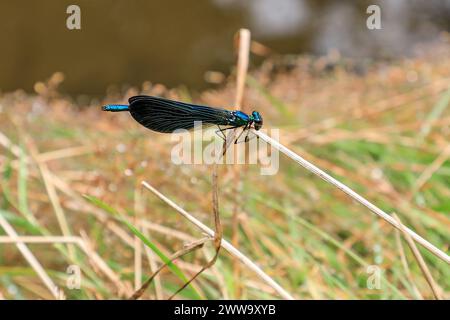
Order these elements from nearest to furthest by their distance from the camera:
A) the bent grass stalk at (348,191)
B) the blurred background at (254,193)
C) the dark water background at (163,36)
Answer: the bent grass stalk at (348,191) → the blurred background at (254,193) → the dark water background at (163,36)

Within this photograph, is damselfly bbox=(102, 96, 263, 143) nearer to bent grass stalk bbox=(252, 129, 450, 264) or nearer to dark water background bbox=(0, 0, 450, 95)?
bent grass stalk bbox=(252, 129, 450, 264)

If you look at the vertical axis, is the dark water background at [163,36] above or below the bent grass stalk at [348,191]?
above

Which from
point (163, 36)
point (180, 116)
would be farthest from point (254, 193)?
point (163, 36)

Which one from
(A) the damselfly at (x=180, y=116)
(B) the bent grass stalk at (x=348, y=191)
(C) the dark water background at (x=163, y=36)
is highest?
(C) the dark water background at (x=163, y=36)

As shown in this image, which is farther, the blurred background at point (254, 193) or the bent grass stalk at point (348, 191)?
the blurred background at point (254, 193)

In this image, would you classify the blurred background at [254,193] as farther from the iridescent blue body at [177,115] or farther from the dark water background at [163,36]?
the dark water background at [163,36]

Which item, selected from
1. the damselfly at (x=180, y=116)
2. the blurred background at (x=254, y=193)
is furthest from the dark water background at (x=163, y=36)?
the damselfly at (x=180, y=116)

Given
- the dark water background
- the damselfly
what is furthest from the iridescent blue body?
the dark water background

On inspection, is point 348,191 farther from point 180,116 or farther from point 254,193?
point 254,193
